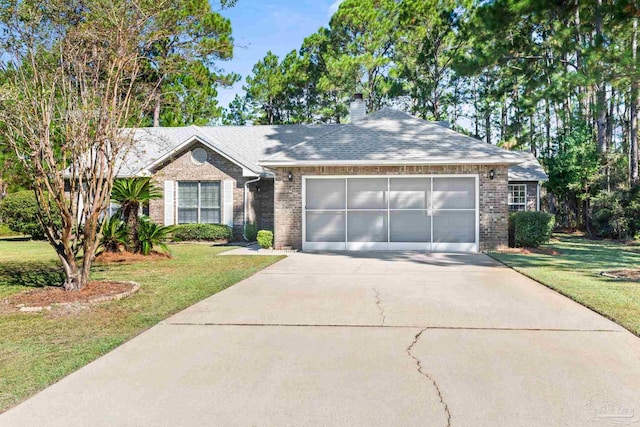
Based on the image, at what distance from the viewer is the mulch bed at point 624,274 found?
8.63 meters

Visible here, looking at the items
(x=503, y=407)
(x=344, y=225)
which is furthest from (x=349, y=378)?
(x=344, y=225)

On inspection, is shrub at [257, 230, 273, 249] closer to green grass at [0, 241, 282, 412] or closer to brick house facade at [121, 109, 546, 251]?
brick house facade at [121, 109, 546, 251]

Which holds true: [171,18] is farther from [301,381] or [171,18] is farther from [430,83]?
[430,83]

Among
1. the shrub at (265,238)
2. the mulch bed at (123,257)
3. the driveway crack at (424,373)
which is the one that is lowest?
the driveway crack at (424,373)

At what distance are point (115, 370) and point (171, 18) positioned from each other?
6.16 metres

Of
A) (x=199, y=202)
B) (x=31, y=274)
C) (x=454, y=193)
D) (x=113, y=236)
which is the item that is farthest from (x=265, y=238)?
(x=31, y=274)

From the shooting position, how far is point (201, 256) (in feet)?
42.9

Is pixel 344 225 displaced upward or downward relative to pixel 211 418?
upward

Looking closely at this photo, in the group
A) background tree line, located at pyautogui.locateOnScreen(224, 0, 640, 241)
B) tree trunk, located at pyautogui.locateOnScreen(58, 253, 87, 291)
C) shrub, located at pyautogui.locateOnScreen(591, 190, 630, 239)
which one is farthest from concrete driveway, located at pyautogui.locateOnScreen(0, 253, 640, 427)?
shrub, located at pyautogui.locateOnScreen(591, 190, 630, 239)

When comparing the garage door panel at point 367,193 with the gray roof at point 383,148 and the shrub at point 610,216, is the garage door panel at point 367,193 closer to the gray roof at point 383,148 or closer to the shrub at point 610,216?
the gray roof at point 383,148

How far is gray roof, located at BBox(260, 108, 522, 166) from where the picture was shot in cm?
1340

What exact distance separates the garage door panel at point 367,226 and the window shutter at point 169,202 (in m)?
7.80

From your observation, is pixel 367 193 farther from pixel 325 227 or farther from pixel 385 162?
pixel 325 227

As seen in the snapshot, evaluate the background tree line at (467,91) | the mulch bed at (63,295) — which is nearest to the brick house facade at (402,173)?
the background tree line at (467,91)
